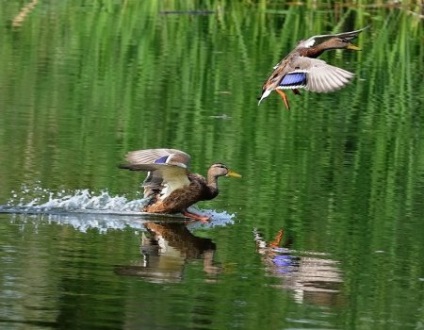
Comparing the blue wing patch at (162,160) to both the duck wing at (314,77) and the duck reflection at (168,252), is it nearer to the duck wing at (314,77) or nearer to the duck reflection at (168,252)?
the duck reflection at (168,252)

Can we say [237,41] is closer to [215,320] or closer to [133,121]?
[133,121]

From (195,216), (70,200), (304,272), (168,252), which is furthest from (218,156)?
(304,272)

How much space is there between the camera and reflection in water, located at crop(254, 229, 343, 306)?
8414mm

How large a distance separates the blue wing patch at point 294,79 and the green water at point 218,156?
0.78 m

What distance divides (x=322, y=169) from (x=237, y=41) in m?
7.61

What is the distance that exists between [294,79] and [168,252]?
8.50 feet

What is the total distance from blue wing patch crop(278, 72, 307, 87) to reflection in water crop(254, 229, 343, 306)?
1936 mm

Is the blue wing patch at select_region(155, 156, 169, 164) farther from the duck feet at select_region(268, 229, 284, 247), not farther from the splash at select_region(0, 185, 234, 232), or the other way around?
the duck feet at select_region(268, 229, 284, 247)

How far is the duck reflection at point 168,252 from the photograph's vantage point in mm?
8734

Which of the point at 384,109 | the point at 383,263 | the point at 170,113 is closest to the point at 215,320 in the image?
the point at 383,263

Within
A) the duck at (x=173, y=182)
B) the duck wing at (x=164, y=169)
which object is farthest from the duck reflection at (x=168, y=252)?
the duck wing at (x=164, y=169)

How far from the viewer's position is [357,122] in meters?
15.0

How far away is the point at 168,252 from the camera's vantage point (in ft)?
31.2

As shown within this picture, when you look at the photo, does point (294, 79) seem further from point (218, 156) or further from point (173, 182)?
point (218, 156)
